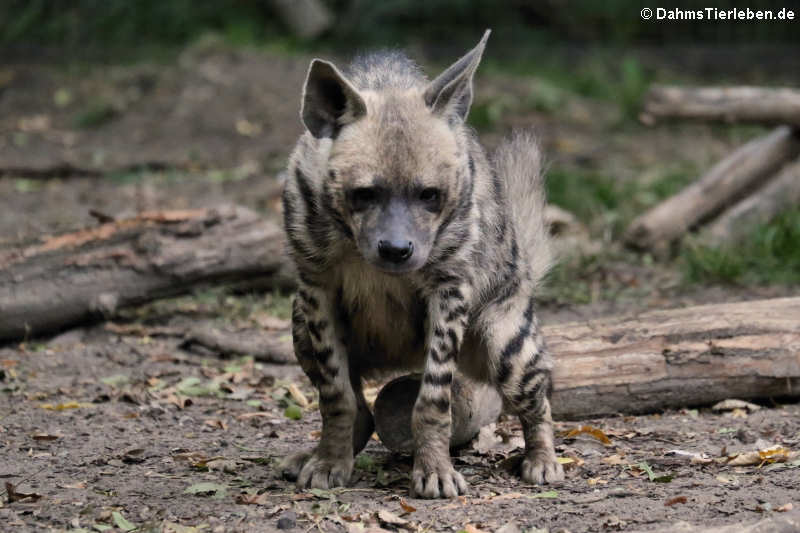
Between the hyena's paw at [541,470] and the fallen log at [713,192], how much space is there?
4038 mm

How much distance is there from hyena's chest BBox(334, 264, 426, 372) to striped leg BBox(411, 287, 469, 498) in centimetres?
17

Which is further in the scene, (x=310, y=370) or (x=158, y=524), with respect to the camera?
(x=310, y=370)

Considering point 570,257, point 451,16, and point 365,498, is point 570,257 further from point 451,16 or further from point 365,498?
point 451,16

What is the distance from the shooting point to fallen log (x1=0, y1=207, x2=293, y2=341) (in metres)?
6.86

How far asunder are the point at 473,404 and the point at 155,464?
1.54 m

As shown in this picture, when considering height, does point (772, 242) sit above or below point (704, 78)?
below

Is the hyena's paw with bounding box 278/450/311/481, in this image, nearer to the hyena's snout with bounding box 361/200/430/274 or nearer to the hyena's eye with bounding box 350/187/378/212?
the hyena's snout with bounding box 361/200/430/274

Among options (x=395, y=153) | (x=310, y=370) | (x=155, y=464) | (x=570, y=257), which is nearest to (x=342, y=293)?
(x=310, y=370)

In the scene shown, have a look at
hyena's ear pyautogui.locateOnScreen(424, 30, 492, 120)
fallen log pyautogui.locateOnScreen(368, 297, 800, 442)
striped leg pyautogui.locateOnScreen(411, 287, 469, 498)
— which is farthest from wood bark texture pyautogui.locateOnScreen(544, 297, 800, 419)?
hyena's ear pyautogui.locateOnScreen(424, 30, 492, 120)

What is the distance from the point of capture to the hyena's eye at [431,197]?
4.46 m

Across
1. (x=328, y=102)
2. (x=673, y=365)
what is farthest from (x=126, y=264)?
(x=673, y=365)

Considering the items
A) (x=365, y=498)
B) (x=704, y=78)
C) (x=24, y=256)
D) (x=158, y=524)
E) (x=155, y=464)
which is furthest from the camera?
(x=704, y=78)

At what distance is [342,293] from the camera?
498 centimetres

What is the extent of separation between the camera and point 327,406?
498 centimetres
